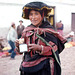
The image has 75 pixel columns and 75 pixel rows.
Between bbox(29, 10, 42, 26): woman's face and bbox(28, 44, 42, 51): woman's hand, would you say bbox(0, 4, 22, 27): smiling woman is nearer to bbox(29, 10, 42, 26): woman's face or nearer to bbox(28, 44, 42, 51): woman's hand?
bbox(29, 10, 42, 26): woman's face

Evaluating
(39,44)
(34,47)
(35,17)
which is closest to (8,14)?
(35,17)

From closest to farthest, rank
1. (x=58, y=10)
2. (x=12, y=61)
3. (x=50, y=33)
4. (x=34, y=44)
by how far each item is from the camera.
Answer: (x=34, y=44) → (x=50, y=33) → (x=12, y=61) → (x=58, y=10)

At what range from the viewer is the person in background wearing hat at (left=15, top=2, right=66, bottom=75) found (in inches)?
82.3

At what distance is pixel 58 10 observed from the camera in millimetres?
14555

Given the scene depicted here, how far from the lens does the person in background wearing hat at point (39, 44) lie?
6.86 feet

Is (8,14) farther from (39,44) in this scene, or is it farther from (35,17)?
(39,44)

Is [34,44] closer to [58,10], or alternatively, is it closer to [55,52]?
[55,52]

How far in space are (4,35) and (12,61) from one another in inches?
222

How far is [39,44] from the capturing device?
2.12m

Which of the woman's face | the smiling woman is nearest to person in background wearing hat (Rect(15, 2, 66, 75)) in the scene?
the woman's face

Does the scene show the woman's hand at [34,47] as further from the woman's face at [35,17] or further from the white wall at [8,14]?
the white wall at [8,14]

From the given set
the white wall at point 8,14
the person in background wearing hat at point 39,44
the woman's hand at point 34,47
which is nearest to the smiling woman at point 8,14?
the white wall at point 8,14

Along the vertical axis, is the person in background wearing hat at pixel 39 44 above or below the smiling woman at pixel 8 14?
below

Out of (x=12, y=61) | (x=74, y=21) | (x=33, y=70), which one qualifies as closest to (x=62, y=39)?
(x=33, y=70)
